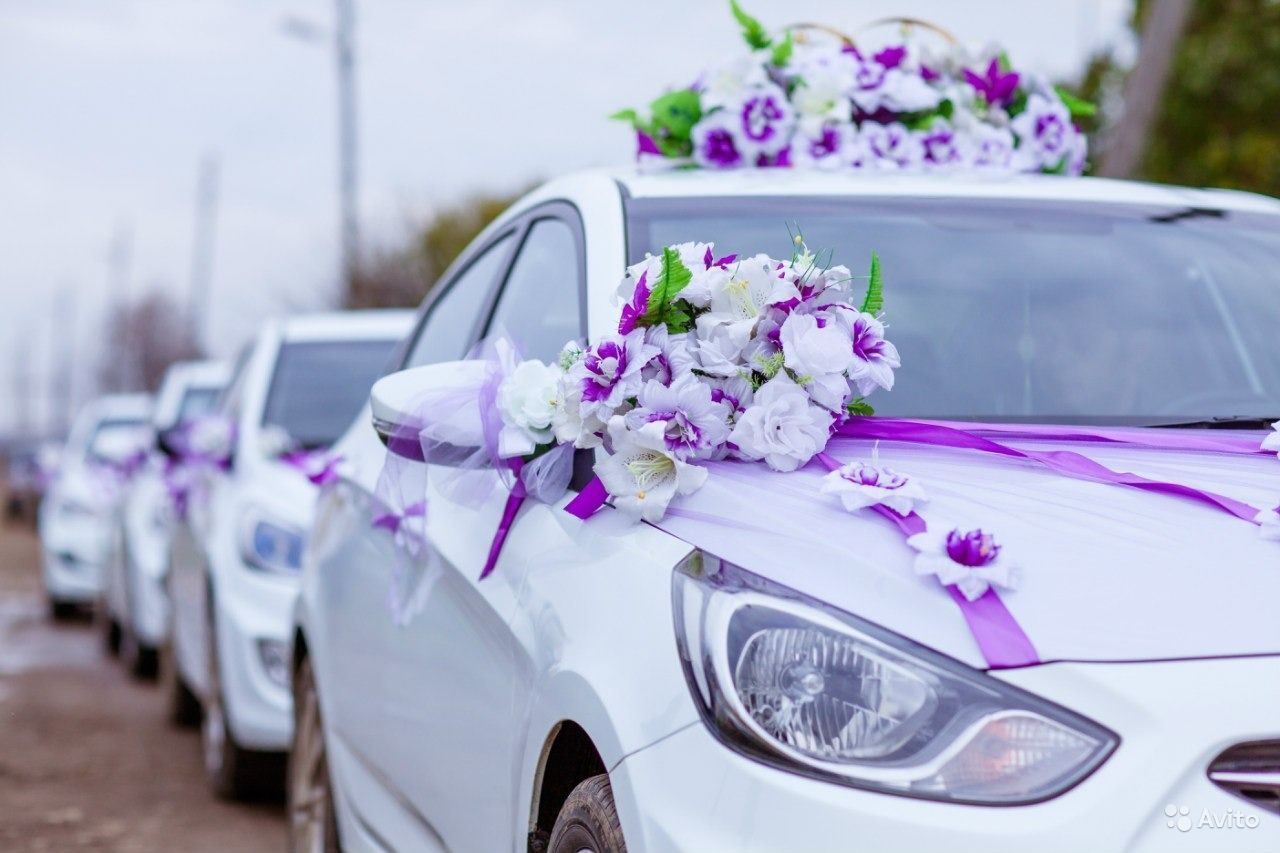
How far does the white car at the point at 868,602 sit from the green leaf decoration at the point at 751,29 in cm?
105

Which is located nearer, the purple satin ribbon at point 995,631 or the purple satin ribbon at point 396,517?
the purple satin ribbon at point 995,631

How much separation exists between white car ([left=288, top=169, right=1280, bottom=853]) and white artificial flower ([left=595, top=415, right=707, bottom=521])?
0.04m

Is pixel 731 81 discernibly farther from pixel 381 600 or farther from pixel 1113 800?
pixel 1113 800

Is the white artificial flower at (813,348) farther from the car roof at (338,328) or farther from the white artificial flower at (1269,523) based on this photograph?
the car roof at (338,328)

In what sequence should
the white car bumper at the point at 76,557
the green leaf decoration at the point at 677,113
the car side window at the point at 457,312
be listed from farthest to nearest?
the white car bumper at the point at 76,557 → the green leaf decoration at the point at 677,113 → the car side window at the point at 457,312

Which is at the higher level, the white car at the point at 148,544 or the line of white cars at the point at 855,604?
the line of white cars at the point at 855,604

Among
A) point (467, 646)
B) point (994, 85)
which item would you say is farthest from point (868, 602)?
point (994, 85)

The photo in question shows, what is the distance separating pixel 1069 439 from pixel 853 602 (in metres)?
0.75

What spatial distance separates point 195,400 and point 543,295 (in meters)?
8.47

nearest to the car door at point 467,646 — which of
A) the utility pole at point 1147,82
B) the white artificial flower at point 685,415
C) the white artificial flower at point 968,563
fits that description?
the white artificial flower at point 685,415

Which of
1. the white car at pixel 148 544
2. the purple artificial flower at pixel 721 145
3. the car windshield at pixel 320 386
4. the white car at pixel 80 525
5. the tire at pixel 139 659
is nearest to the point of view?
the purple artificial flower at pixel 721 145

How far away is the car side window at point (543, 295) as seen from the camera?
3.29 m

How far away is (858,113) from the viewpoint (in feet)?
15.2

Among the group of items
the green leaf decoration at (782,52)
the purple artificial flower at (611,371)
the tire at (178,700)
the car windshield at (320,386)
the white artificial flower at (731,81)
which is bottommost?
the tire at (178,700)
